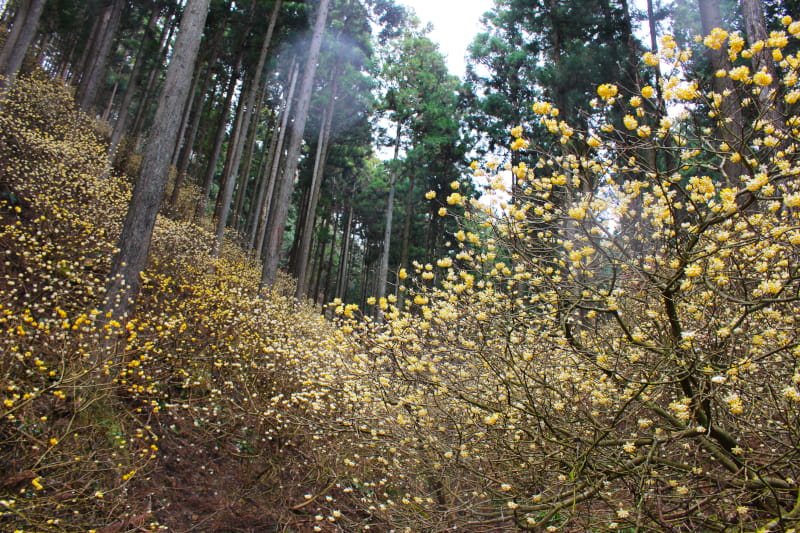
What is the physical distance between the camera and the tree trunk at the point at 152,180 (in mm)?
4355

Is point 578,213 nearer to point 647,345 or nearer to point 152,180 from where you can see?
point 647,345

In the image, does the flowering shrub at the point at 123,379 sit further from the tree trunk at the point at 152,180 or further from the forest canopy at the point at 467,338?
the tree trunk at the point at 152,180

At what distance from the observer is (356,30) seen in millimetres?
14016

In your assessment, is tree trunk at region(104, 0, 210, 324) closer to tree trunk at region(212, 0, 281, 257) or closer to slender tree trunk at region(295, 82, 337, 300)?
tree trunk at region(212, 0, 281, 257)

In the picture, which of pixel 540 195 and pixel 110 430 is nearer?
pixel 540 195

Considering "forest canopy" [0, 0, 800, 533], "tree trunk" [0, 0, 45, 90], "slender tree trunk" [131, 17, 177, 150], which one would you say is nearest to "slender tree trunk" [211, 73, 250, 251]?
"forest canopy" [0, 0, 800, 533]

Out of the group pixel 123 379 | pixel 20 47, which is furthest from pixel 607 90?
pixel 20 47

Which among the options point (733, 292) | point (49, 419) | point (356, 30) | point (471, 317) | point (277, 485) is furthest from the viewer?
point (356, 30)

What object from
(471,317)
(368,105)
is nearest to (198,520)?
(471,317)

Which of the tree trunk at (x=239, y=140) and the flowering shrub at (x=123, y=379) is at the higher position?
the tree trunk at (x=239, y=140)

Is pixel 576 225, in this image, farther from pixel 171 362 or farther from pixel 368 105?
pixel 368 105

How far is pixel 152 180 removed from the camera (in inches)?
184

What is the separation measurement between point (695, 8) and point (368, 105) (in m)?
11.2

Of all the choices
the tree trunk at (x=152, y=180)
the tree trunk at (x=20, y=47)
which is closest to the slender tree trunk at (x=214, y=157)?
the tree trunk at (x=20, y=47)
